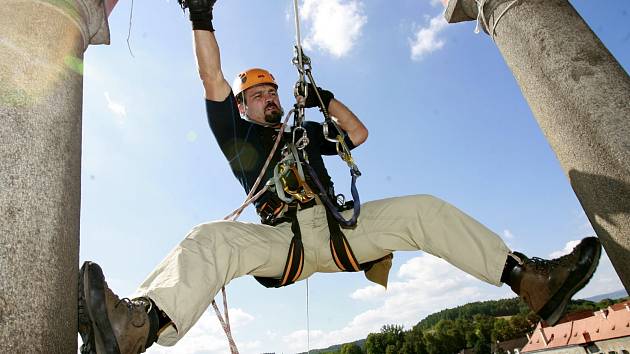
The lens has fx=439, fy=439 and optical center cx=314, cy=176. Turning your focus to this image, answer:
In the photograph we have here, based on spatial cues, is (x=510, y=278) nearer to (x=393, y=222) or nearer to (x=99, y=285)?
(x=393, y=222)

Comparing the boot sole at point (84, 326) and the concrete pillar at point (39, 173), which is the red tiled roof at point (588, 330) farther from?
the concrete pillar at point (39, 173)

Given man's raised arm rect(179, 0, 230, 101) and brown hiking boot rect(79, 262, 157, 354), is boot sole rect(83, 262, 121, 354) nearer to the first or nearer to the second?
brown hiking boot rect(79, 262, 157, 354)

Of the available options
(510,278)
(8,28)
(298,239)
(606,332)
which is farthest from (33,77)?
(606,332)

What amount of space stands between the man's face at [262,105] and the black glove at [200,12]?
1077 mm

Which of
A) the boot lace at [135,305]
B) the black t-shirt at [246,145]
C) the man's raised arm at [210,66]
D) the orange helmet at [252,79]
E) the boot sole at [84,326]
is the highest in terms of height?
the orange helmet at [252,79]

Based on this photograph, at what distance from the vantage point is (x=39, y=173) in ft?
5.86

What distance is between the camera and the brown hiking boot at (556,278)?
2.74m

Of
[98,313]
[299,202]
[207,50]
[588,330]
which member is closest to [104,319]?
[98,313]

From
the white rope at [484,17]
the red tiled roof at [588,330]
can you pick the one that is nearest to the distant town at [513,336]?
the red tiled roof at [588,330]

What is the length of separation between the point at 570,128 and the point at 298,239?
81.5 inches

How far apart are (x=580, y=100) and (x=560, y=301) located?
134 centimetres

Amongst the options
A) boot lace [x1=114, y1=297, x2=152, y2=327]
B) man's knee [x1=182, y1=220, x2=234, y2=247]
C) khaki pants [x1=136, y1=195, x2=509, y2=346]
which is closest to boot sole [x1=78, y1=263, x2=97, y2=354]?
boot lace [x1=114, y1=297, x2=152, y2=327]

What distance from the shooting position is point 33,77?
6.43ft

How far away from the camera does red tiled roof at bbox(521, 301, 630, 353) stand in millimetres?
51031
